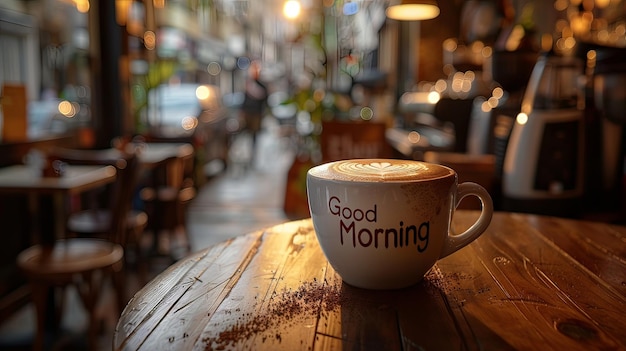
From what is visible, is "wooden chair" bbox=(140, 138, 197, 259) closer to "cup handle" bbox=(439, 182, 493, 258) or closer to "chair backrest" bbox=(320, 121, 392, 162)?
"chair backrest" bbox=(320, 121, 392, 162)

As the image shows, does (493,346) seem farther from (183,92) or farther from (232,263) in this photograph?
(183,92)

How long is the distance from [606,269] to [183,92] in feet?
25.6

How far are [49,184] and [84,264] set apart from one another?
0.42 m

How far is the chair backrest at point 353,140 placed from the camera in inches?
151

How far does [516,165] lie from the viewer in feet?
6.34

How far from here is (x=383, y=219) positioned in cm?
69

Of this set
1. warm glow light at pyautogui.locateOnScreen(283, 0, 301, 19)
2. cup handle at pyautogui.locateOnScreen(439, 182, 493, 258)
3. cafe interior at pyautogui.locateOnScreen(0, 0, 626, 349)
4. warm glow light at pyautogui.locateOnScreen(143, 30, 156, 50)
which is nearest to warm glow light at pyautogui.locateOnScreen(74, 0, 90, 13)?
cafe interior at pyautogui.locateOnScreen(0, 0, 626, 349)

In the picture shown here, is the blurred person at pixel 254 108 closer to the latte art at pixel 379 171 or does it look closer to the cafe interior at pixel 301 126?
the cafe interior at pixel 301 126

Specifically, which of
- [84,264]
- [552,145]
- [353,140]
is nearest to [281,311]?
[552,145]

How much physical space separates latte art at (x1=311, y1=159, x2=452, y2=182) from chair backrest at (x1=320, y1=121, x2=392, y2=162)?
3014 millimetres

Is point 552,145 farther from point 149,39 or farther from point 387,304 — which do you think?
point 149,39

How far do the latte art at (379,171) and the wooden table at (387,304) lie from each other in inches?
6.0

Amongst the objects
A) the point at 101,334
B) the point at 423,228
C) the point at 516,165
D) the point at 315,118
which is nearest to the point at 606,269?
the point at 423,228

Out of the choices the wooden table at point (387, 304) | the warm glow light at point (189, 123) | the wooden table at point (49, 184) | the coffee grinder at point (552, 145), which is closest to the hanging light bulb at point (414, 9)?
the coffee grinder at point (552, 145)
